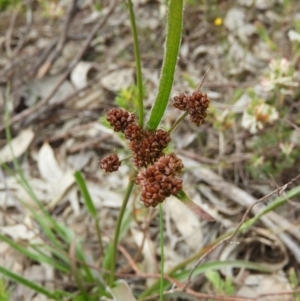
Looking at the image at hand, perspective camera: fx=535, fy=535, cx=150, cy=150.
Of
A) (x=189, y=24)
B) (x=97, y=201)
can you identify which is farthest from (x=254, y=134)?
(x=189, y=24)

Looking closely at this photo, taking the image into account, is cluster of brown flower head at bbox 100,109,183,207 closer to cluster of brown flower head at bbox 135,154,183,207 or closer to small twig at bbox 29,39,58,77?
cluster of brown flower head at bbox 135,154,183,207

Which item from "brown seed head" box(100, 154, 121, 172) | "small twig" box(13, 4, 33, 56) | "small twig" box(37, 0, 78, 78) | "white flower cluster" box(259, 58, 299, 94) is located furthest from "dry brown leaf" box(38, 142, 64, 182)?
"brown seed head" box(100, 154, 121, 172)

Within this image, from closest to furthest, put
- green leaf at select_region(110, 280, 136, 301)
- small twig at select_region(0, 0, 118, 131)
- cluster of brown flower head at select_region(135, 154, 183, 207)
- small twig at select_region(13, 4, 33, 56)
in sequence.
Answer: cluster of brown flower head at select_region(135, 154, 183, 207), green leaf at select_region(110, 280, 136, 301), small twig at select_region(0, 0, 118, 131), small twig at select_region(13, 4, 33, 56)

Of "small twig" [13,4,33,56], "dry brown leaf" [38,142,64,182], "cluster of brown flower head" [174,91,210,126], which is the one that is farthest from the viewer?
"small twig" [13,4,33,56]

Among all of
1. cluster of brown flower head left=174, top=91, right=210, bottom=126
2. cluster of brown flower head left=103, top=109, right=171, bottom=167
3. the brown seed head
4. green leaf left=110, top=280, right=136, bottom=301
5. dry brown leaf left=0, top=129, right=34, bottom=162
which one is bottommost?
green leaf left=110, top=280, right=136, bottom=301

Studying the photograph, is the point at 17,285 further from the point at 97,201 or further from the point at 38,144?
the point at 38,144

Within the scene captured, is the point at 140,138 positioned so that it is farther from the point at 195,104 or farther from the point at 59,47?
the point at 59,47
